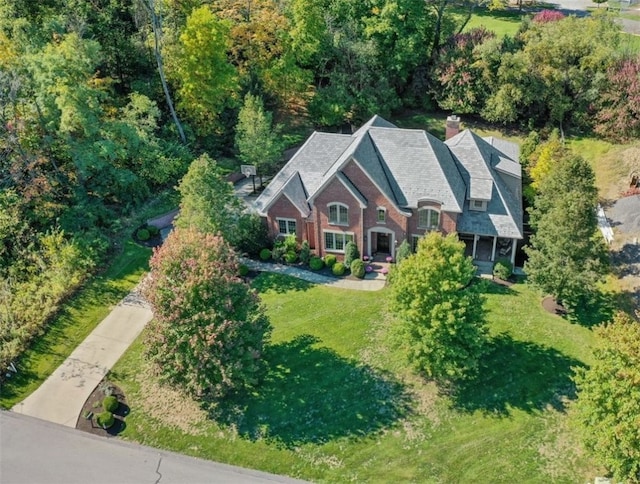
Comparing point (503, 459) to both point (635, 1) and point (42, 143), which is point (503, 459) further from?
point (635, 1)

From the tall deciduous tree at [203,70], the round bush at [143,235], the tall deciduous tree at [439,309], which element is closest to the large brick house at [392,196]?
the round bush at [143,235]

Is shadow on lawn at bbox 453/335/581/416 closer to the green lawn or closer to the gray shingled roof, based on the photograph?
the green lawn

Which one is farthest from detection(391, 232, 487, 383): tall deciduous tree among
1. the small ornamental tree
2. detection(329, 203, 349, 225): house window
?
detection(329, 203, 349, 225): house window

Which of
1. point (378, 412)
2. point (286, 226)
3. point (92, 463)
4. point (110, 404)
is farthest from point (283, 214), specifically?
point (92, 463)

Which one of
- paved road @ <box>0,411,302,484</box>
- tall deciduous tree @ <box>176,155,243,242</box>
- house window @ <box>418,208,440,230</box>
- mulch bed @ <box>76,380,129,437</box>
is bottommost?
paved road @ <box>0,411,302,484</box>

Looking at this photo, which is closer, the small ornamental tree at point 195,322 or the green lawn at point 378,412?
the green lawn at point 378,412

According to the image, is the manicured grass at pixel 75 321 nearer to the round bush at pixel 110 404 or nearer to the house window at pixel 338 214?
the round bush at pixel 110 404
